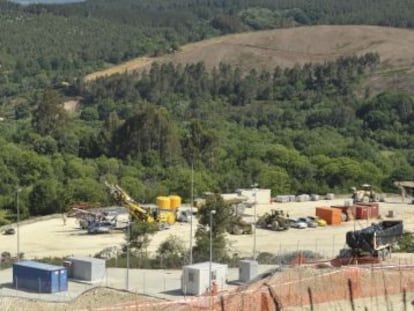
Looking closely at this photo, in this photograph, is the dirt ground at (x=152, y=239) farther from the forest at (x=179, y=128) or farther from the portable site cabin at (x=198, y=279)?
the portable site cabin at (x=198, y=279)

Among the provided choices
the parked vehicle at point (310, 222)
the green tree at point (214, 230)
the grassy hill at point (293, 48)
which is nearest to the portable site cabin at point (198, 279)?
the green tree at point (214, 230)

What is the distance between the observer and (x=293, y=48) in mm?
162000

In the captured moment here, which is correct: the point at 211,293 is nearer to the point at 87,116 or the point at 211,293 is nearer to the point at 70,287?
the point at 70,287

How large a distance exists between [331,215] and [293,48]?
108269 millimetres

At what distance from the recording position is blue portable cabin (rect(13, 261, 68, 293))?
3047cm

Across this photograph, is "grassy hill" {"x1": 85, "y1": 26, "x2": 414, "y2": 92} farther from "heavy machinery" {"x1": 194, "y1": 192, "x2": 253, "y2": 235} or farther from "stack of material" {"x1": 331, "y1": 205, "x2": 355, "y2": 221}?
"heavy machinery" {"x1": 194, "y1": 192, "x2": 253, "y2": 235}

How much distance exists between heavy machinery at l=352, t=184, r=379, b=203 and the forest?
3106 mm

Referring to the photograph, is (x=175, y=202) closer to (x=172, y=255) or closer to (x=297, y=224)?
(x=297, y=224)

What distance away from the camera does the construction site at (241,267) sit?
94.4 feet

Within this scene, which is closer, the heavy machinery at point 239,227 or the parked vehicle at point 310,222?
the heavy machinery at point 239,227

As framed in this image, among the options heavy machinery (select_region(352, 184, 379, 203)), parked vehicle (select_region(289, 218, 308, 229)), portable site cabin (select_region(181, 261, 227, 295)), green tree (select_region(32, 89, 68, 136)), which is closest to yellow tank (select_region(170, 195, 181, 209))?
parked vehicle (select_region(289, 218, 308, 229))

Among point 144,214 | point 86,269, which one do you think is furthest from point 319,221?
point 86,269

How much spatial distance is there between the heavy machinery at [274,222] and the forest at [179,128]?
38.9ft

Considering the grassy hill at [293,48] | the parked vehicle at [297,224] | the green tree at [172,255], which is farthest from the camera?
the grassy hill at [293,48]
